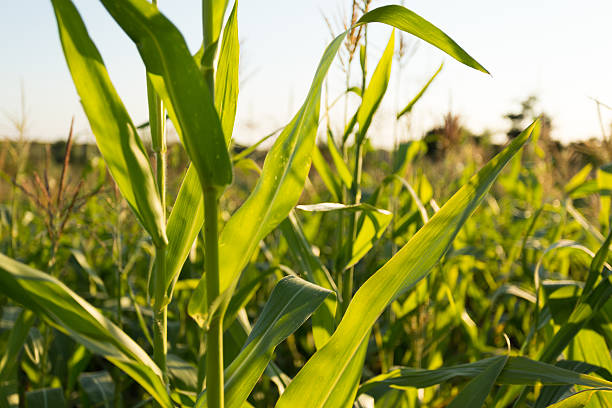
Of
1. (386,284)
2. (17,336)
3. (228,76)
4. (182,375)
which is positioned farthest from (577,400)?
(17,336)

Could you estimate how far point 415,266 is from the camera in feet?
2.21

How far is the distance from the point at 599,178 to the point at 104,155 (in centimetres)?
142

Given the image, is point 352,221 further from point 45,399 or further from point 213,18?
point 45,399

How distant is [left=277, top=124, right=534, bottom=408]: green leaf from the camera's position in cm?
67

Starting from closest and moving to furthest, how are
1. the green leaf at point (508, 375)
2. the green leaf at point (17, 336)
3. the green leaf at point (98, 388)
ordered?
the green leaf at point (508, 375), the green leaf at point (17, 336), the green leaf at point (98, 388)

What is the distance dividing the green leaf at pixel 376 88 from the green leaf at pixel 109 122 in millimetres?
607

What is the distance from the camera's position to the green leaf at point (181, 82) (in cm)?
46

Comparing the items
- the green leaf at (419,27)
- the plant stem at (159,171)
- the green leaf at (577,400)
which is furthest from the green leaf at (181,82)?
the green leaf at (577,400)

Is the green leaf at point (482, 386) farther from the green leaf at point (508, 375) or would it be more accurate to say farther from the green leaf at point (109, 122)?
the green leaf at point (109, 122)

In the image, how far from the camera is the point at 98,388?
137 cm

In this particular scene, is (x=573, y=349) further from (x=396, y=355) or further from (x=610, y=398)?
(x=396, y=355)

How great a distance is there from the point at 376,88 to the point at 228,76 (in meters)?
0.46

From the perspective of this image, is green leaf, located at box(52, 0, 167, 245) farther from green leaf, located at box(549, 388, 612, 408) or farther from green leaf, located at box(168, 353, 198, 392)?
green leaf, located at box(168, 353, 198, 392)

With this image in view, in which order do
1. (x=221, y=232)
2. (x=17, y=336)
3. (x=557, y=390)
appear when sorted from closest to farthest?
(x=221, y=232), (x=557, y=390), (x=17, y=336)
